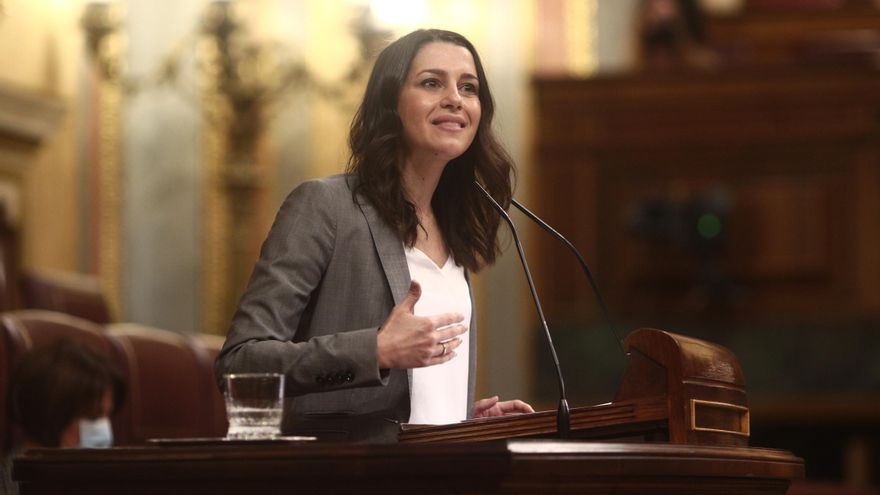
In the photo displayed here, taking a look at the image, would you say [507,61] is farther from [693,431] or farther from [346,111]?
[693,431]

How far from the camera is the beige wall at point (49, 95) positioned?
5.59m

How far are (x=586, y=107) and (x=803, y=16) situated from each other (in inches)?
56.8

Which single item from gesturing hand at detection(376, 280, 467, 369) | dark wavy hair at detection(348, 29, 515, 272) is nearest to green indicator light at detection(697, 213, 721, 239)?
dark wavy hair at detection(348, 29, 515, 272)

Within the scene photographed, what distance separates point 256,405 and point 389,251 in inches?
15.9

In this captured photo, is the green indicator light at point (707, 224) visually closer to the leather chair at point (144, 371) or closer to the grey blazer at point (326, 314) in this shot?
the leather chair at point (144, 371)

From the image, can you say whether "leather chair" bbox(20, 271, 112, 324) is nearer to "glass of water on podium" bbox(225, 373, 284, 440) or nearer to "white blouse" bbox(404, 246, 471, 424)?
"white blouse" bbox(404, 246, 471, 424)

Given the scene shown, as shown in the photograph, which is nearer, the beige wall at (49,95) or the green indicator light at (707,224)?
the beige wall at (49,95)

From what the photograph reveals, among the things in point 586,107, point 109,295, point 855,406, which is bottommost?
point 855,406

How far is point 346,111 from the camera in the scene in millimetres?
6340

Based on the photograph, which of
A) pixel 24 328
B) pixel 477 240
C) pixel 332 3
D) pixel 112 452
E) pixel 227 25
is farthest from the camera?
pixel 332 3

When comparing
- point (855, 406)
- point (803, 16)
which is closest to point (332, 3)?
point (803, 16)

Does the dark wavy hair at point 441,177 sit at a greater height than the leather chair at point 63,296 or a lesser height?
greater

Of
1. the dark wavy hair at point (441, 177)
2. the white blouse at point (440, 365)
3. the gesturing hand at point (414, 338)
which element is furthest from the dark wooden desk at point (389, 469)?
the dark wavy hair at point (441, 177)

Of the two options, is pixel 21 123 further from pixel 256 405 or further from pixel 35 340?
pixel 256 405
